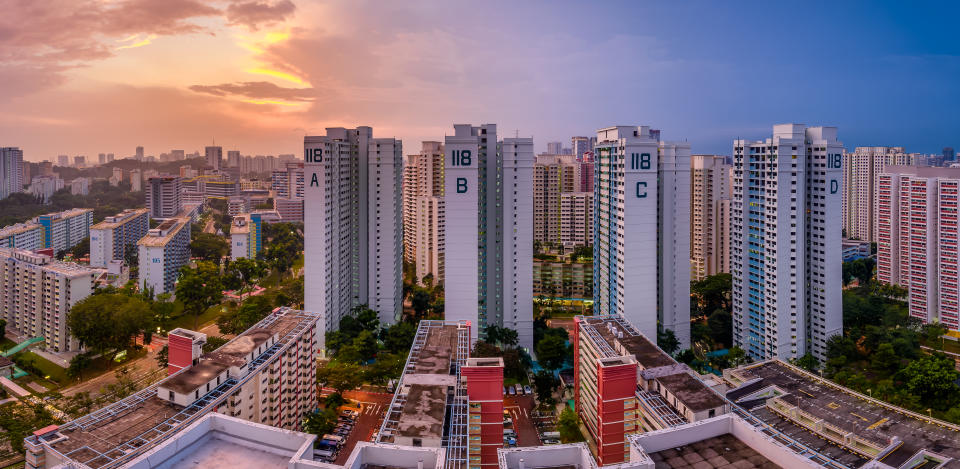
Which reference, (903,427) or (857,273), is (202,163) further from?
(903,427)

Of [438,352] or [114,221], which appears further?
[114,221]

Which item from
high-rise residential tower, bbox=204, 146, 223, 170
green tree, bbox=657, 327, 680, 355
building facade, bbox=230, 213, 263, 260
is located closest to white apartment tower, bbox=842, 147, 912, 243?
green tree, bbox=657, 327, 680, 355

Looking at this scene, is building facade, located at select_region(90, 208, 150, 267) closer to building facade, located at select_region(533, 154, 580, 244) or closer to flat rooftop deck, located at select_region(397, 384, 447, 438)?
building facade, located at select_region(533, 154, 580, 244)

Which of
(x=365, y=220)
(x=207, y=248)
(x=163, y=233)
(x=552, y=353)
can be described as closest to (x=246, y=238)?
(x=207, y=248)

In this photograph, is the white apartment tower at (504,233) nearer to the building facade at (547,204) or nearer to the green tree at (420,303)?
the green tree at (420,303)

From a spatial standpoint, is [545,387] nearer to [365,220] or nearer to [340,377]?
[340,377]
